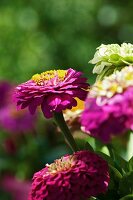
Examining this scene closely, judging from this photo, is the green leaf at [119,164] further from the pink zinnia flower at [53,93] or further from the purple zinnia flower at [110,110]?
the purple zinnia flower at [110,110]

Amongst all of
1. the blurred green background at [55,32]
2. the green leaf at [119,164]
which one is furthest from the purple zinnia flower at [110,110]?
the blurred green background at [55,32]

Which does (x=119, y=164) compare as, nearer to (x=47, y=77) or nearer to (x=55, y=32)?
(x=47, y=77)

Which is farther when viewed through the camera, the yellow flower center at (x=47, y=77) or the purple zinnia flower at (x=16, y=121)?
the purple zinnia flower at (x=16, y=121)

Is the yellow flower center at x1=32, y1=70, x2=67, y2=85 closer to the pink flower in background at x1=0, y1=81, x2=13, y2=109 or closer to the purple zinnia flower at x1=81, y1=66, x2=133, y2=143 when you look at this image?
the purple zinnia flower at x1=81, y1=66, x2=133, y2=143

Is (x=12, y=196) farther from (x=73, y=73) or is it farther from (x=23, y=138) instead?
(x=73, y=73)

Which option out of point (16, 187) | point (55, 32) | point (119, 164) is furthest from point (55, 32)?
point (119, 164)
